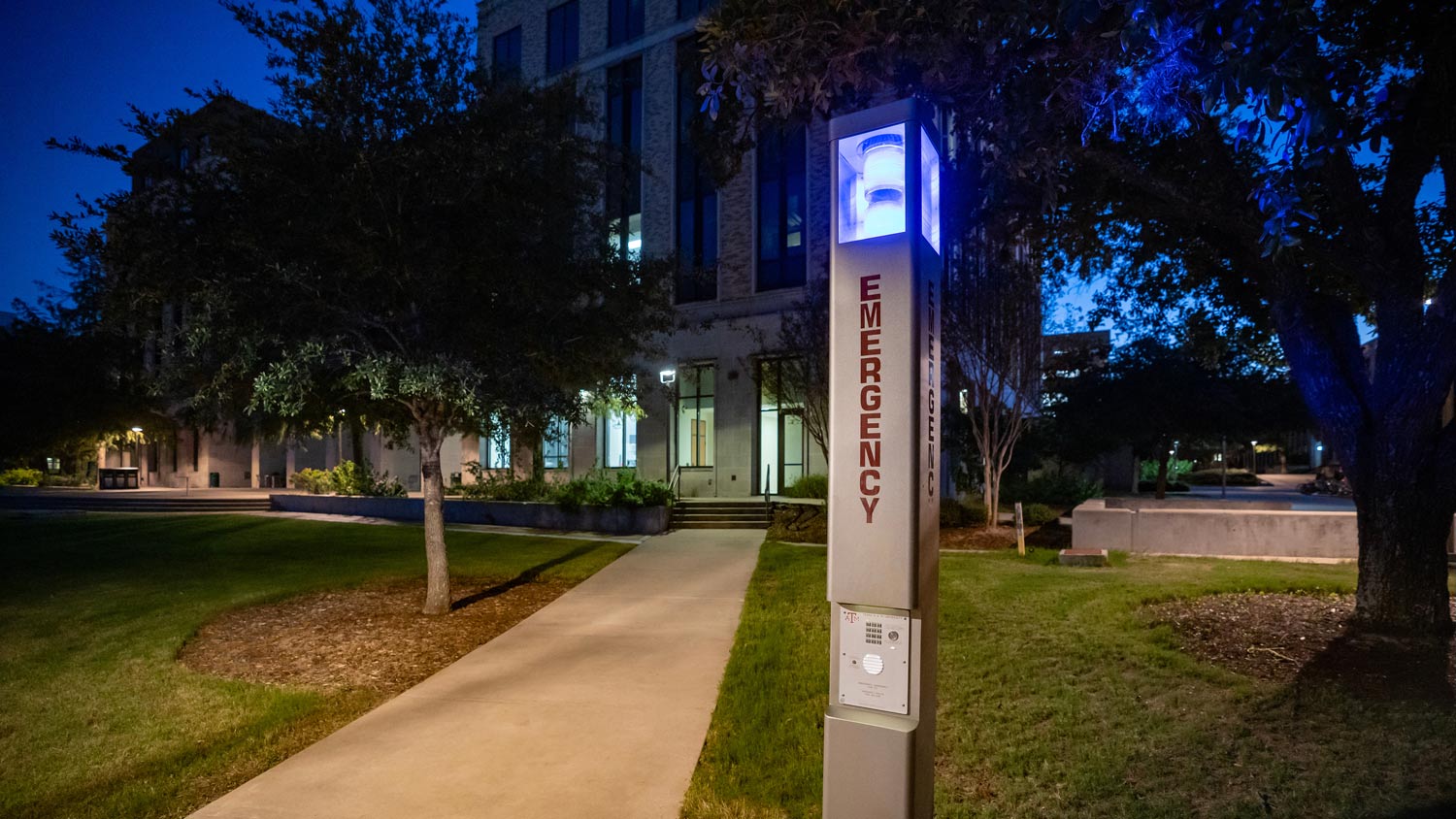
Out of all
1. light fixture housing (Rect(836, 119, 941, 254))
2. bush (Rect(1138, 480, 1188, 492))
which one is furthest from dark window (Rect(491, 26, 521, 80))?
bush (Rect(1138, 480, 1188, 492))

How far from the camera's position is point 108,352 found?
2255 cm

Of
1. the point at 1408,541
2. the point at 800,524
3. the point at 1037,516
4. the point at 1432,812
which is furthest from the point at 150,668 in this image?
the point at 1037,516

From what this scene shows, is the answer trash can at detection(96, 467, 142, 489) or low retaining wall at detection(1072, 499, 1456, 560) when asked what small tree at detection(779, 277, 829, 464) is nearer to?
low retaining wall at detection(1072, 499, 1456, 560)

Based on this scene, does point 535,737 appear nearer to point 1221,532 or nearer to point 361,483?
point 1221,532

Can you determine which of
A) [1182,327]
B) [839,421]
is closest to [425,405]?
[839,421]

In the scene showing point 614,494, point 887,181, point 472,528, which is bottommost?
point 472,528

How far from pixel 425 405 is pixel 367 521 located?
14.0m

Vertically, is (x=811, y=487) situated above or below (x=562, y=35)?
below

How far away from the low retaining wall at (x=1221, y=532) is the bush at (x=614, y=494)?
28.8 ft

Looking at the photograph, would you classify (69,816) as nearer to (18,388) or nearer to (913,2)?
(913,2)

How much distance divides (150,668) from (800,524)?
11.4 m

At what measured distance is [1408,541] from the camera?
21.6 feet

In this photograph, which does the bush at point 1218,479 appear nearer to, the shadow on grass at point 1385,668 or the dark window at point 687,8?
the dark window at point 687,8

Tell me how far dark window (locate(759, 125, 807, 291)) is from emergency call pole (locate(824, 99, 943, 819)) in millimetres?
20268
